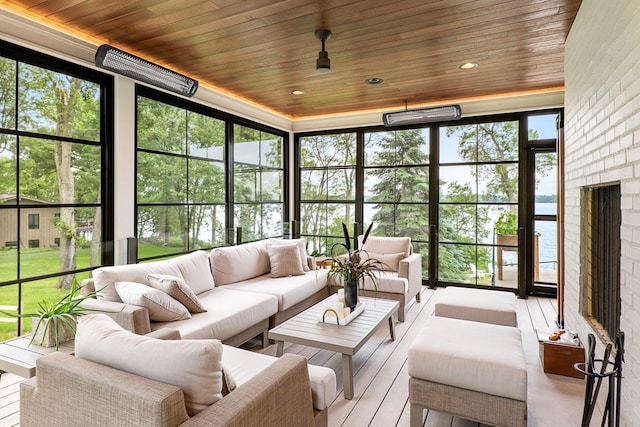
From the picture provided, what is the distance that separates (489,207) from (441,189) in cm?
70

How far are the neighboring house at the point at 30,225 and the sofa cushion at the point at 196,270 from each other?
0.97m

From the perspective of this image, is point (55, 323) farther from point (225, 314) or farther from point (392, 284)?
point (392, 284)

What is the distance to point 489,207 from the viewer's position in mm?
5340

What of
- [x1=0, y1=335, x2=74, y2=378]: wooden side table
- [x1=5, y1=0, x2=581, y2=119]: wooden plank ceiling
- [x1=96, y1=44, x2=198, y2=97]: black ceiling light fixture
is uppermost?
[x1=5, y1=0, x2=581, y2=119]: wooden plank ceiling

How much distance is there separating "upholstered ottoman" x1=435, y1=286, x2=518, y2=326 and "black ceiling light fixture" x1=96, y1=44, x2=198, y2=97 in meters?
3.25

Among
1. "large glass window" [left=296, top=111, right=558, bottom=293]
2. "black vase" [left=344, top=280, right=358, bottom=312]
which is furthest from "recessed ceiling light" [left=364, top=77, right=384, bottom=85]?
"black vase" [left=344, top=280, right=358, bottom=312]

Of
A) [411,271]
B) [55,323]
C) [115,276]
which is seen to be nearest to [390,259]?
[411,271]

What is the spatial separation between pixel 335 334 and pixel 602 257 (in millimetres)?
1888

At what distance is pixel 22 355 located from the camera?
1.94m

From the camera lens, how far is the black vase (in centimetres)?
320

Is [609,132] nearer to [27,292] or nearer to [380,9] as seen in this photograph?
[380,9]

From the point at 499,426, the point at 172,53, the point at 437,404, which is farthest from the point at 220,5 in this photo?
the point at 499,426

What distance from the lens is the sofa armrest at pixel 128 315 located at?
→ 235 centimetres

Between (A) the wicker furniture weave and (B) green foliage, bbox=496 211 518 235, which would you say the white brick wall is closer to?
(A) the wicker furniture weave
